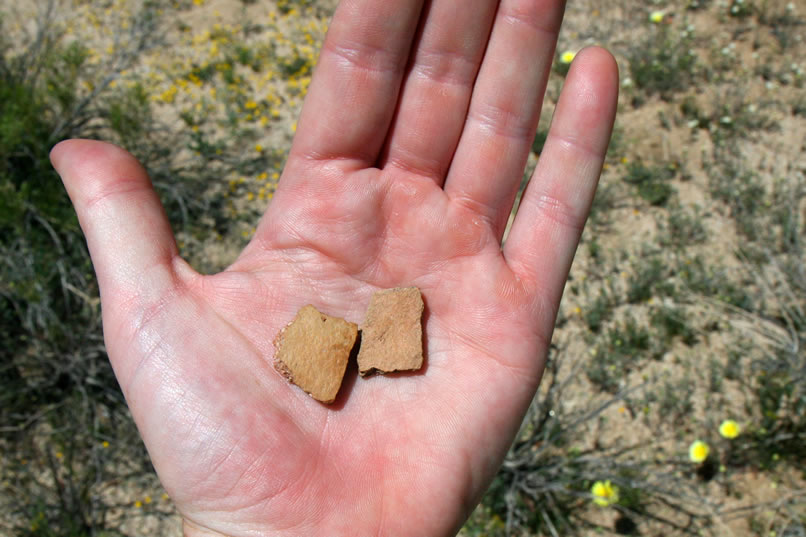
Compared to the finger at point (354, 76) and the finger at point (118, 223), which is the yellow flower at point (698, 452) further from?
the finger at point (118, 223)

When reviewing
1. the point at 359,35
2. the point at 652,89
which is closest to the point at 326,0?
the point at 652,89

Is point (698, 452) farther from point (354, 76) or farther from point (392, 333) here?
point (354, 76)

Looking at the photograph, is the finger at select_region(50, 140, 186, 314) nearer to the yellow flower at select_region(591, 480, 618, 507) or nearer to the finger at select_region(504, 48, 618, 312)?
the finger at select_region(504, 48, 618, 312)

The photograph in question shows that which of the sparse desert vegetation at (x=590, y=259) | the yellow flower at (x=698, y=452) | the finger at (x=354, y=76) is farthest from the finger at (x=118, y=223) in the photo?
the yellow flower at (x=698, y=452)

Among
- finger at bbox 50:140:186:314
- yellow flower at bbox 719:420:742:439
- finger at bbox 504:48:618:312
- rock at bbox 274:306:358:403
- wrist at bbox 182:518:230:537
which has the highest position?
finger at bbox 504:48:618:312

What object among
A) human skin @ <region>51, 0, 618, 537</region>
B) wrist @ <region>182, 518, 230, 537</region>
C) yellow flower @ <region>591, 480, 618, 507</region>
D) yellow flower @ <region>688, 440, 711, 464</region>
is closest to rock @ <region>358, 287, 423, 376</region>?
human skin @ <region>51, 0, 618, 537</region>

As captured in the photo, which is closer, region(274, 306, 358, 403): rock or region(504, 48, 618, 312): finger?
region(274, 306, 358, 403): rock

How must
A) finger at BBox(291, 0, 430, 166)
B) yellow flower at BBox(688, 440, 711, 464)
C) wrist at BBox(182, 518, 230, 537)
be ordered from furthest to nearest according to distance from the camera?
yellow flower at BBox(688, 440, 711, 464) < finger at BBox(291, 0, 430, 166) < wrist at BBox(182, 518, 230, 537)

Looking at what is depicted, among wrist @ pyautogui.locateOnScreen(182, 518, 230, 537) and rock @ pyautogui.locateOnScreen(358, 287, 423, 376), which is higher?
rock @ pyautogui.locateOnScreen(358, 287, 423, 376)
